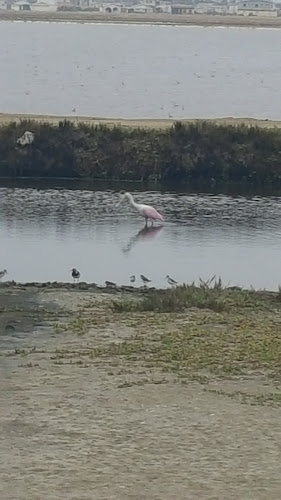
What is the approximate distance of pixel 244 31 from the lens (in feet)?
559

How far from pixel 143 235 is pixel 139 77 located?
49.1 metres

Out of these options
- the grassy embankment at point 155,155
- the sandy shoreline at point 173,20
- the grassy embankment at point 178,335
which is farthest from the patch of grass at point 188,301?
the sandy shoreline at point 173,20

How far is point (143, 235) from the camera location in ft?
74.2

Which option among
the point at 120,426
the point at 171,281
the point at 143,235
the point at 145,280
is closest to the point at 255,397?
the point at 120,426

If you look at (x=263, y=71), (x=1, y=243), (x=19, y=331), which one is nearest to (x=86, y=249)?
(x=1, y=243)

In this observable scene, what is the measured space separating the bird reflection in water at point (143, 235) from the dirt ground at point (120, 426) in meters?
8.44

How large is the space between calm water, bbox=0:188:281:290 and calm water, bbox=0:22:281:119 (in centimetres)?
1783

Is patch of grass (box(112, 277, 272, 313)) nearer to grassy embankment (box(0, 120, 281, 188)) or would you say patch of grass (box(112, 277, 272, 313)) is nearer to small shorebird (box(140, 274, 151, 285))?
small shorebird (box(140, 274, 151, 285))

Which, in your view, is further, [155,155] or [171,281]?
[155,155]

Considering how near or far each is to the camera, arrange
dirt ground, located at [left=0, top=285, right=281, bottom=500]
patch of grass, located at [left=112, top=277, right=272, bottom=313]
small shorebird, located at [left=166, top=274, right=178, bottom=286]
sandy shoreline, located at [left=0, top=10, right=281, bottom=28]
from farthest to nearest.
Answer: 1. sandy shoreline, located at [left=0, top=10, right=281, bottom=28]
2. small shorebird, located at [left=166, top=274, right=178, bottom=286]
3. patch of grass, located at [left=112, top=277, right=272, bottom=313]
4. dirt ground, located at [left=0, top=285, right=281, bottom=500]

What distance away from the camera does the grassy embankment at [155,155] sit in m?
29.9

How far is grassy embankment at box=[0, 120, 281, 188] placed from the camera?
29.9 metres

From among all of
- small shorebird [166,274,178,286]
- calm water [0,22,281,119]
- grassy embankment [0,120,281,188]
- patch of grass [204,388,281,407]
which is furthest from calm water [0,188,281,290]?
calm water [0,22,281,119]

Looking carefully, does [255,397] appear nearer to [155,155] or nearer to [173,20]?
[155,155]
